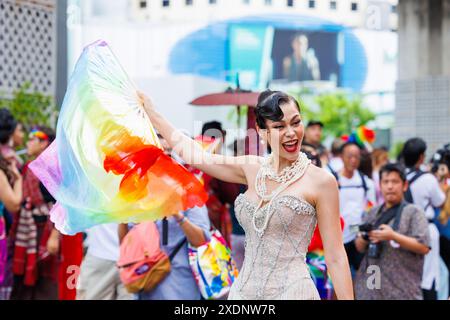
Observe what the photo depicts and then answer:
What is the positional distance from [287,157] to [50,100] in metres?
9.89

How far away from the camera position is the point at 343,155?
8805mm

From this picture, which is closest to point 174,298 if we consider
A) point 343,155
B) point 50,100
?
point 343,155

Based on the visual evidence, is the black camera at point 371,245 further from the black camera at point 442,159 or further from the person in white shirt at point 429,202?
the black camera at point 442,159

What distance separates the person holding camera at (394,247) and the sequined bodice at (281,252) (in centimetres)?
280

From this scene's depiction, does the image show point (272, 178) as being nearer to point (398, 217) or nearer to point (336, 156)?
point (398, 217)

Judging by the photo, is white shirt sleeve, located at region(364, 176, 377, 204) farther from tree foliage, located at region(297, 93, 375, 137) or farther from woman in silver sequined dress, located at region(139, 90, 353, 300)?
tree foliage, located at region(297, 93, 375, 137)

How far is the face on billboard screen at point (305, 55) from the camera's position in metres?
72.8

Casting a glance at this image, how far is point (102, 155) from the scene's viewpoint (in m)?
4.76

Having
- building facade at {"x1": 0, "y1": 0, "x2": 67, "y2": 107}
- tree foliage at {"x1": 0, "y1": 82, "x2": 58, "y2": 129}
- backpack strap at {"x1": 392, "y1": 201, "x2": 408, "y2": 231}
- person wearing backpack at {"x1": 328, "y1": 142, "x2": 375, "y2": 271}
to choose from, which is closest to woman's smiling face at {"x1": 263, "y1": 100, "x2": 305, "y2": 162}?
backpack strap at {"x1": 392, "y1": 201, "x2": 408, "y2": 231}

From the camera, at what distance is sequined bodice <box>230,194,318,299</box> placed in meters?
4.21

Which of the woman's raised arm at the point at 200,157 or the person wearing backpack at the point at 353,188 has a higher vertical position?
the woman's raised arm at the point at 200,157

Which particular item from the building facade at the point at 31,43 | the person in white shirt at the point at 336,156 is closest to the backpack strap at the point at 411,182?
the person in white shirt at the point at 336,156

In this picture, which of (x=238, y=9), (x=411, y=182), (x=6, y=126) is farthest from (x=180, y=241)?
(x=238, y=9)
